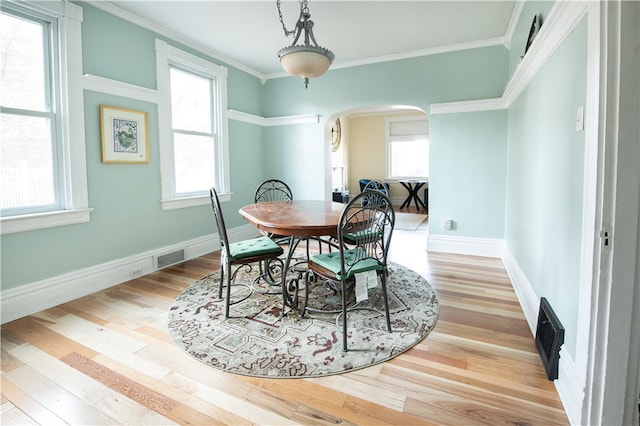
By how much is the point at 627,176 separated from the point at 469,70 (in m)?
3.33

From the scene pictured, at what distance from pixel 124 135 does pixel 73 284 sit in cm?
143

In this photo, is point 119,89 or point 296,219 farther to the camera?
point 119,89

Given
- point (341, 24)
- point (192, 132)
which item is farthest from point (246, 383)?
point (341, 24)

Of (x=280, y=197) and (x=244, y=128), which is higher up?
(x=244, y=128)

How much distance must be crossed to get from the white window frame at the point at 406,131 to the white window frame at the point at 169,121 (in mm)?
5500

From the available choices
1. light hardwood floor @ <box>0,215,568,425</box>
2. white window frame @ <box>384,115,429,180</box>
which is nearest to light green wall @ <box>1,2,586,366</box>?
light hardwood floor @ <box>0,215,568,425</box>

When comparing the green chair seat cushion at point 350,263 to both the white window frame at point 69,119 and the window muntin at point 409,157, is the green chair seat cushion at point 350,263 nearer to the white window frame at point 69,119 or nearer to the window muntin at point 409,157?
the white window frame at point 69,119

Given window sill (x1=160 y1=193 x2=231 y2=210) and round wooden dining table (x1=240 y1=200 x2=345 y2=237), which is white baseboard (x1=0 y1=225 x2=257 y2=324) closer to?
window sill (x1=160 y1=193 x2=231 y2=210)

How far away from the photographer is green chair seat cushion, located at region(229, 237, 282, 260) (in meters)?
2.47

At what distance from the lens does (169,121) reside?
145 inches

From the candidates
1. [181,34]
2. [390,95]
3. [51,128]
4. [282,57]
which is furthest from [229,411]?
[390,95]

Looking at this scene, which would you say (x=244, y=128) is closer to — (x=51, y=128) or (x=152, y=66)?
(x=152, y=66)

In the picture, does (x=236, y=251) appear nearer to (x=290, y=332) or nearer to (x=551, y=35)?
(x=290, y=332)

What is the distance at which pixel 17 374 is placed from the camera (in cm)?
181
